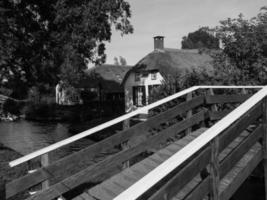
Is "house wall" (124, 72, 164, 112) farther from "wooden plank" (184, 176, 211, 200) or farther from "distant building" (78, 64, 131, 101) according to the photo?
"wooden plank" (184, 176, 211, 200)

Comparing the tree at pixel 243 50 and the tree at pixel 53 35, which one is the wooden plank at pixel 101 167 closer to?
the tree at pixel 243 50

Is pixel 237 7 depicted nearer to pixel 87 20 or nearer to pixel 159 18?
pixel 159 18

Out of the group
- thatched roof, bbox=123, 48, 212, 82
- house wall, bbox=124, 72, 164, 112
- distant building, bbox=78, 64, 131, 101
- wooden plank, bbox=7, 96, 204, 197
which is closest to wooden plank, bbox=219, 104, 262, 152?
wooden plank, bbox=7, 96, 204, 197

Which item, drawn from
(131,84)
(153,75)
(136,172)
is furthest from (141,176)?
(131,84)


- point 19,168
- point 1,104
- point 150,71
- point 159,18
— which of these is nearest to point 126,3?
point 159,18

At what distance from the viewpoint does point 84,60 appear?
16469 mm

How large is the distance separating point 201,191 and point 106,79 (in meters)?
34.4

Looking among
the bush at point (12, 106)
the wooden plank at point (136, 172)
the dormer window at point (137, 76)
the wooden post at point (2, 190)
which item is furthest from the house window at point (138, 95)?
the wooden plank at point (136, 172)

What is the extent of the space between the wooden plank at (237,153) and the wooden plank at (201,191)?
0.23 metres

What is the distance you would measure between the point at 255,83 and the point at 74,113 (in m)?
20.4

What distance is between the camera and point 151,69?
24906mm

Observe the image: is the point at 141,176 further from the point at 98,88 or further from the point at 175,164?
the point at 98,88

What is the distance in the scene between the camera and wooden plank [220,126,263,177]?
10.1ft

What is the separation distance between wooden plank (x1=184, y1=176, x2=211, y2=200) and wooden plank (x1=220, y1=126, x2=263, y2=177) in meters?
0.23
